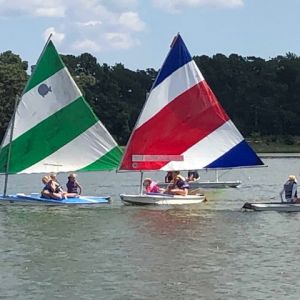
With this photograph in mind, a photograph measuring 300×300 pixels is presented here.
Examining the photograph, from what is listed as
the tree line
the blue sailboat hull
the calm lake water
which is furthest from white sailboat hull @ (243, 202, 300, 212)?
the tree line

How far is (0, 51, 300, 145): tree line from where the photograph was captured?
123562 mm

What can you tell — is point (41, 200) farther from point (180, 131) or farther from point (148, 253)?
point (148, 253)

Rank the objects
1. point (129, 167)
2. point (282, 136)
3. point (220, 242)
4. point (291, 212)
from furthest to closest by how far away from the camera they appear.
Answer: point (282, 136) < point (129, 167) < point (291, 212) < point (220, 242)

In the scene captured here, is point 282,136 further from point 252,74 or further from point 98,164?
point 98,164

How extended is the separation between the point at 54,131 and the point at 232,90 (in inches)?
4027

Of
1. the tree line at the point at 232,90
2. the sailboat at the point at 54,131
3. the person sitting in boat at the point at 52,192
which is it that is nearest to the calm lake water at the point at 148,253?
the person sitting in boat at the point at 52,192

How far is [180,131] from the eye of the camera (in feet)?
111

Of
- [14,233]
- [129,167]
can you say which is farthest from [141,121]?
[14,233]

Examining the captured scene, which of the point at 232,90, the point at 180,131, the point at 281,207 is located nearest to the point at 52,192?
the point at 180,131

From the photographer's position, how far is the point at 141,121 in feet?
111

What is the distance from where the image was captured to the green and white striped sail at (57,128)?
110 ft

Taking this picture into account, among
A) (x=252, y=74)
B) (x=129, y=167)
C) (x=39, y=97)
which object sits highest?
(x=252, y=74)

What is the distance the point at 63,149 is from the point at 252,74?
334ft

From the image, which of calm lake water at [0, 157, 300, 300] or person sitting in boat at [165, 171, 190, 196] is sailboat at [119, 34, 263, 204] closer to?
person sitting in boat at [165, 171, 190, 196]
